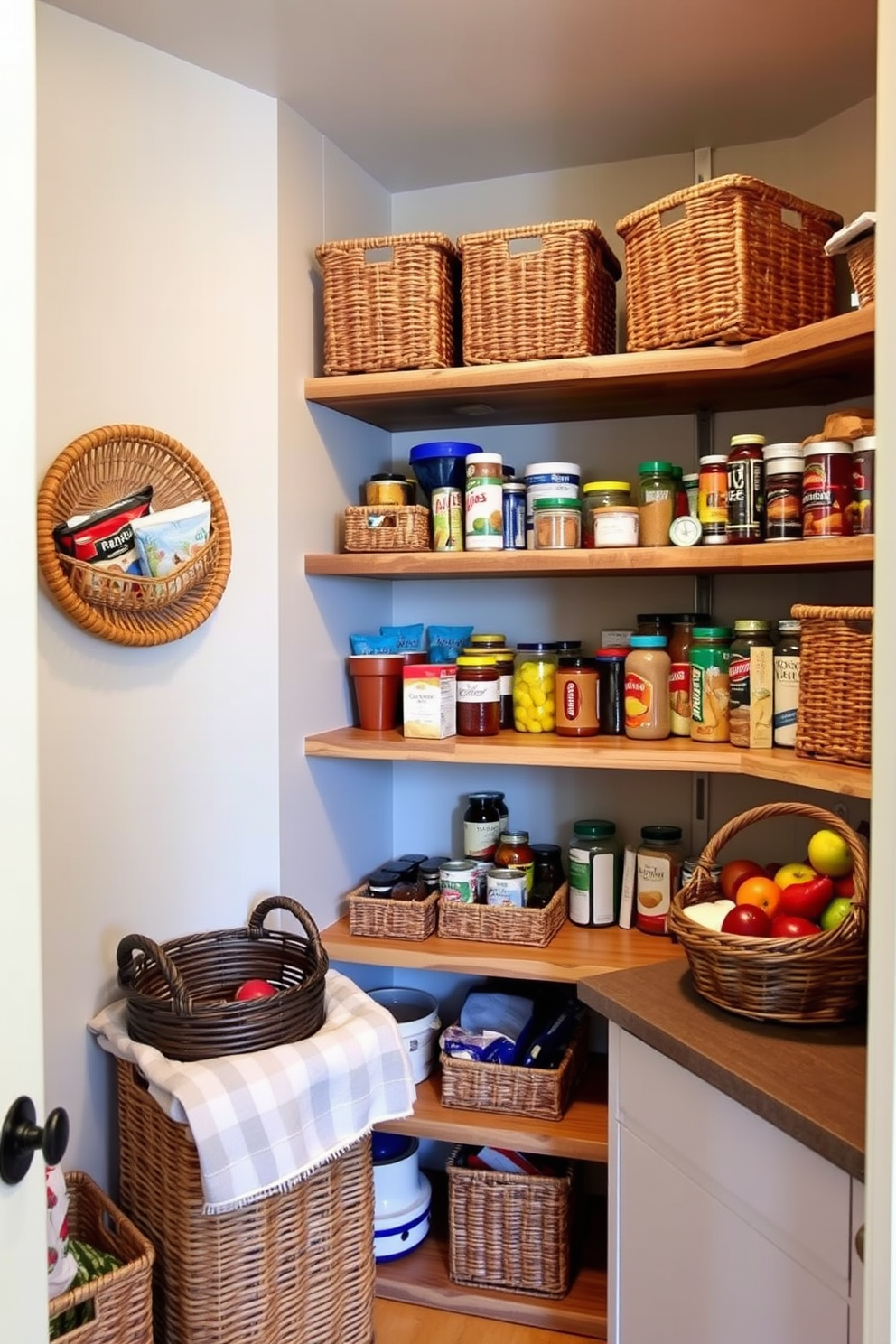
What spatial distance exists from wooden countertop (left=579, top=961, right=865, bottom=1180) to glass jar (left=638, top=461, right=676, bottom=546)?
811mm

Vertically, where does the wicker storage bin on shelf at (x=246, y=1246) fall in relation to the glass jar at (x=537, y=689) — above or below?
below

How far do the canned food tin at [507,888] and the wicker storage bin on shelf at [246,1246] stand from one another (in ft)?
1.83

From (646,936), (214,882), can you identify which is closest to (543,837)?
(646,936)

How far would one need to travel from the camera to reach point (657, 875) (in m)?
2.03

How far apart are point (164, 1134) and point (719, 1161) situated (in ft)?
2.70

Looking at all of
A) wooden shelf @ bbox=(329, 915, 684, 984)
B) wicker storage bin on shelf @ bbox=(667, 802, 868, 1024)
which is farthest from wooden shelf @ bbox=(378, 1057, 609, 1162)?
wicker storage bin on shelf @ bbox=(667, 802, 868, 1024)

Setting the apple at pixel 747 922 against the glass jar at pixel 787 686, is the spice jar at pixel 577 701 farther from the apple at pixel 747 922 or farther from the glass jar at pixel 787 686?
the apple at pixel 747 922

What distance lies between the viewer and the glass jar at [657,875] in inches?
79.5

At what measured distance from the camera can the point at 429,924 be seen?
2.06 metres

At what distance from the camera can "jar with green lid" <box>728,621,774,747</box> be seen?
1.75m

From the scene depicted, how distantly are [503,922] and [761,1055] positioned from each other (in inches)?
32.4

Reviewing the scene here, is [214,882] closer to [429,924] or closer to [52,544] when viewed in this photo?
[429,924]

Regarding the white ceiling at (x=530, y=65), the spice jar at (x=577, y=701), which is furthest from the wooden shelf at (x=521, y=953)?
the white ceiling at (x=530, y=65)

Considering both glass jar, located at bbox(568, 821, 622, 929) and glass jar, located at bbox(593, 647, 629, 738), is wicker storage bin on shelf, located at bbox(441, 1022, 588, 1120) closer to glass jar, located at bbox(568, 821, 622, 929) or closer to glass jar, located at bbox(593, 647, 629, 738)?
glass jar, located at bbox(568, 821, 622, 929)
